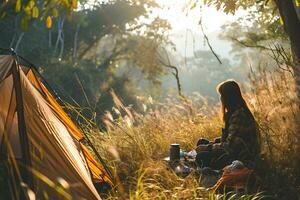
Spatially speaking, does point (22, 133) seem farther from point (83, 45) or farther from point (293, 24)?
point (83, 45)

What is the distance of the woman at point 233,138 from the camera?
17.3 feet

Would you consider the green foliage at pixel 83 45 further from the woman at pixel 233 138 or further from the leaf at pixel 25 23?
the leaf at pixel 25 23

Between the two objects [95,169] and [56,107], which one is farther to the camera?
[95,169]

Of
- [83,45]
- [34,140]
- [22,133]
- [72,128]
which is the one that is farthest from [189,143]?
[83,45]

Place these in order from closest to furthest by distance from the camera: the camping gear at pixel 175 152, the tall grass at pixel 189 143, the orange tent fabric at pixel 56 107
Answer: the tall grass at pixel 189 143 → the orange tent fabric at pixel 56 107 → the camping gear at pixel 175 152

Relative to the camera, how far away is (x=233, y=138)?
532 cm

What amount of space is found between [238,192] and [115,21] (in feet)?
91.7

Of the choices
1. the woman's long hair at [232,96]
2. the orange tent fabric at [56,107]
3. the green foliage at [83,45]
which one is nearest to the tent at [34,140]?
the orange tent fabric at [56,107]

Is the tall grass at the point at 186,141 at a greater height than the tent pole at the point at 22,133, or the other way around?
the tent pole at the point at 22,133

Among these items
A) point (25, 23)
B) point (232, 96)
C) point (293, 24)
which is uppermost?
point (25, 23)

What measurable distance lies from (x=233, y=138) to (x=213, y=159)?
39 centimetres

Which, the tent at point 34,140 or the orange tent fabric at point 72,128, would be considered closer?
the tent at point 34,140

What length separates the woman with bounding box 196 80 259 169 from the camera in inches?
207

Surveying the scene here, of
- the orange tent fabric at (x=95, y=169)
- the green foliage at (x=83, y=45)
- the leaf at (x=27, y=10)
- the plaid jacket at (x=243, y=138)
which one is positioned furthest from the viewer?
the green foliage at (x=83, y=45)
